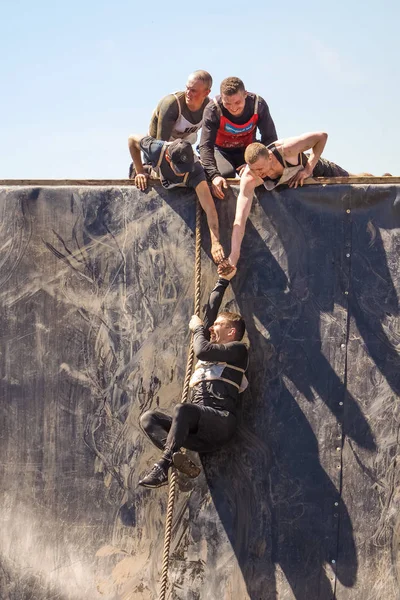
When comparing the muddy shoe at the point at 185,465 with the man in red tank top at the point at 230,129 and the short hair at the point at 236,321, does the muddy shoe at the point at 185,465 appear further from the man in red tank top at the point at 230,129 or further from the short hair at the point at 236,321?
the man in red tank top at the point at 230,129

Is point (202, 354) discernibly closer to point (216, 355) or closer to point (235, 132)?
point (216, 355)

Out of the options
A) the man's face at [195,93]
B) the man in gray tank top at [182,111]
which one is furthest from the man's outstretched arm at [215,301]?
the man's face at [195,93]

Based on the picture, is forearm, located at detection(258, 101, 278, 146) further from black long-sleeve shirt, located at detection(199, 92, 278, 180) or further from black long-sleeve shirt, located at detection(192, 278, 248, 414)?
black long-sleeve shirt, located at detection(192, 278, 248, 414)

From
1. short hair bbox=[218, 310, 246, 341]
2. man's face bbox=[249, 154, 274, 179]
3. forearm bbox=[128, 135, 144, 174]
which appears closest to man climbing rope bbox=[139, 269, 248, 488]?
short hair bbox=[218, 310, 246, 341]

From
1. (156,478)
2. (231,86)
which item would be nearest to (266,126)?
(231,86)

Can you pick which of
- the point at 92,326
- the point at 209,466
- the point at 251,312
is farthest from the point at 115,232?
the point at 209,466

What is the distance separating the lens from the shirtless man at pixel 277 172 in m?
6.58

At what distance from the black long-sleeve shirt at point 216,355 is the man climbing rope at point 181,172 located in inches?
11.7

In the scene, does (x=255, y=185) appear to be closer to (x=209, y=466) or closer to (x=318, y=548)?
(x=209, y=466)

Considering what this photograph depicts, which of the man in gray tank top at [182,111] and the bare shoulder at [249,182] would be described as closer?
the bare shoulder at [249,182]

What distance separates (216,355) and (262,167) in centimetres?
134

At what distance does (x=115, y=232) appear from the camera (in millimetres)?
7066

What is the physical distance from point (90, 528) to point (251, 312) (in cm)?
199

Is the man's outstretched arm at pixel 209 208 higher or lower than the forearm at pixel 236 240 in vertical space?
higher
